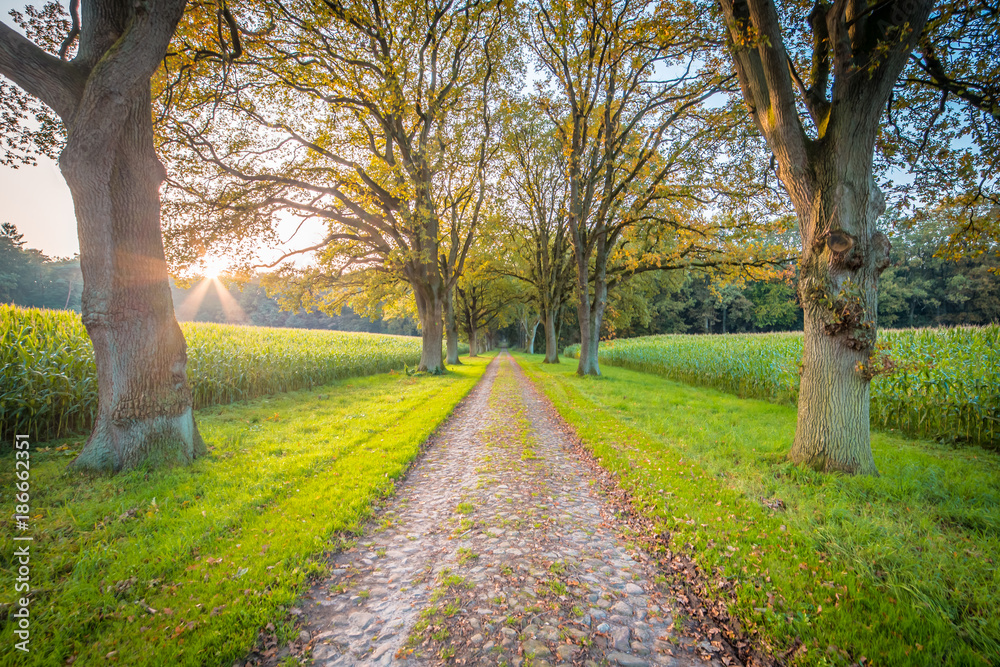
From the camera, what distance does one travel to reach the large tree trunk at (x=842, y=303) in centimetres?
482

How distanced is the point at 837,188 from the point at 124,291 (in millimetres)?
10000

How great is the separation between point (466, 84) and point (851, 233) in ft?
49.8

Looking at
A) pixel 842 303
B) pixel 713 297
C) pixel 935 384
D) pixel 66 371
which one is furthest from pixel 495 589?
pixel 713 297

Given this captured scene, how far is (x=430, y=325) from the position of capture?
61.3 ft

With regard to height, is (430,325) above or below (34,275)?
below

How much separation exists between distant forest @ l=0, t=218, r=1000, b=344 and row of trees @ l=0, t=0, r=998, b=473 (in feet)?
33.5

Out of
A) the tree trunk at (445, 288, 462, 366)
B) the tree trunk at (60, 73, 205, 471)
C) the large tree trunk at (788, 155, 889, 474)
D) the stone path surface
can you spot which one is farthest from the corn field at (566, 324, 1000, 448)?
the tree trunk at (445, 288, 462, 366)

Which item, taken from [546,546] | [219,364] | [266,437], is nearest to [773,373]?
[546,546]

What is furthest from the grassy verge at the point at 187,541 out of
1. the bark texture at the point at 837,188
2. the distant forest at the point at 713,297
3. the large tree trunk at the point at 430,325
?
the distant forest at the point at 713,297

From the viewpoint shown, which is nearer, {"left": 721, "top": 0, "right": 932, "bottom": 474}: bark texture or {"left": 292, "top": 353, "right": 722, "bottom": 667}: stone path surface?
{"left": 292, "top": 353, "right": 722, "bottom": 667}: stone path surface

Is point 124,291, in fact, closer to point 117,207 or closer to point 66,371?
point 117,207

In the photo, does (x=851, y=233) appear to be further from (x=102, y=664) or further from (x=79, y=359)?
(x=79, y=359)

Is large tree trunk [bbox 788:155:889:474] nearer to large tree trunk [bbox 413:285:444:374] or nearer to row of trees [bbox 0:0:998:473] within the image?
row of trees [bbox 0:0:998:473]

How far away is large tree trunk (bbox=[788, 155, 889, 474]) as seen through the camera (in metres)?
4.82
